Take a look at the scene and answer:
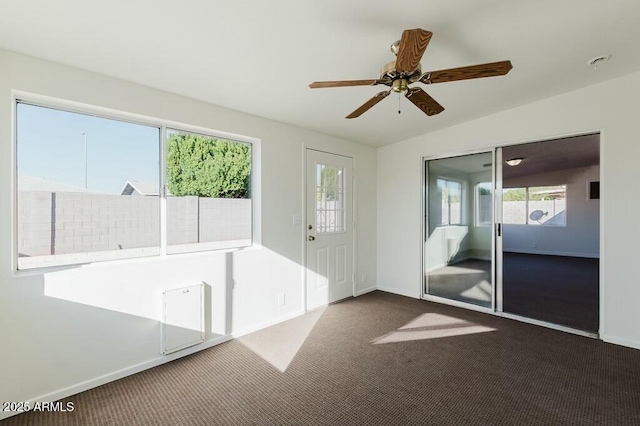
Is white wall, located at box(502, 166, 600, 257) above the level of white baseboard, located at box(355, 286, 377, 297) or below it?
above

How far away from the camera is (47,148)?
2.21 m

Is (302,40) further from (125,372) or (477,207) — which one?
(477,207)

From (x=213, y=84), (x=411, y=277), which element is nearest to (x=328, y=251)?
(x=411, y=277)

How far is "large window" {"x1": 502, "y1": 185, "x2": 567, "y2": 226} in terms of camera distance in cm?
773

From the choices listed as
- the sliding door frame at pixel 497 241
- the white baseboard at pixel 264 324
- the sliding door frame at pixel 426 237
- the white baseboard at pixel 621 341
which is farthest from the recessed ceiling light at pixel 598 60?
the white baseboard at pixel 264 324

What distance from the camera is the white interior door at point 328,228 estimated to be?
156 inches

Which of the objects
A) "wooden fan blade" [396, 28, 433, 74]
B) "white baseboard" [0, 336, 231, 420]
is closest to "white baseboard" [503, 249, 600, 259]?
"wooden fan blade" [396, 28, 433, 74]

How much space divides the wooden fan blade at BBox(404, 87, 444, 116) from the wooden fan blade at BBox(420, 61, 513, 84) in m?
0.17

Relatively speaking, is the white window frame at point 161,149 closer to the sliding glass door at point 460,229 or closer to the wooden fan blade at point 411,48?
the wooden fan blade at point 411,48

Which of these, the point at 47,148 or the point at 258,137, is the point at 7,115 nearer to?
the point at 47,148

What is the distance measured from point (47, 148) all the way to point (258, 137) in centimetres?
181

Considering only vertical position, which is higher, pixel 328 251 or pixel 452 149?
pixel 452 149

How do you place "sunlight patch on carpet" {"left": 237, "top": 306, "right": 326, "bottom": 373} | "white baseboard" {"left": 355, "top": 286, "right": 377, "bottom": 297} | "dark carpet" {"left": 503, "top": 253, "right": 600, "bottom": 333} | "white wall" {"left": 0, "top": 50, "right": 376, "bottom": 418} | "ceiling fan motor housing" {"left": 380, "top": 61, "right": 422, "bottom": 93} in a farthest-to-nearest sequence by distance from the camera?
"white baseboard" {"left": 355, "top": 286, "right": 377, "bottom": 297} → "dark carpet" {"left": 503, "top": 253, "right": 600, "bottom": 333} → "sunlight patch on carpet" {"left": 237, "top": 306, "right": 326, "bottom": 373} → "white wall" {"left": 0, "top": 50, "right": 376, "bottom": 418} → "ceiling fan motor housing" {"left": 380, "top": 61, "right": 422, "bottom": 93}

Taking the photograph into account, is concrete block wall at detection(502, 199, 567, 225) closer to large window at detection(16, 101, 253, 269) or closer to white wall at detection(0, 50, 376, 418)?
white wall at detection(0, 50, 376, 418)
